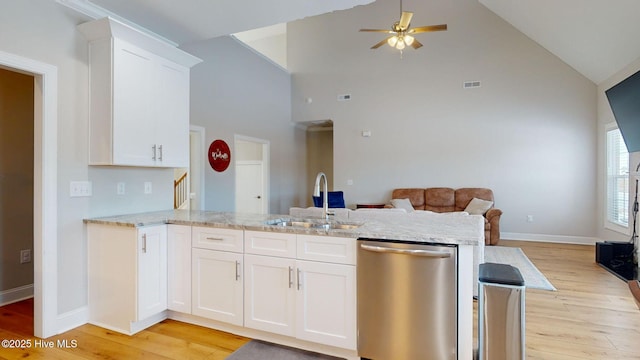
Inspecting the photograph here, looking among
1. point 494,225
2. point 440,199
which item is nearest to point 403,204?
point 440,199

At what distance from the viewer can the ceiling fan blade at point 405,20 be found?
14.1 ft

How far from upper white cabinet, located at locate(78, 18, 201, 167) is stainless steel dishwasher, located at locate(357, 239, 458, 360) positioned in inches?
84.4

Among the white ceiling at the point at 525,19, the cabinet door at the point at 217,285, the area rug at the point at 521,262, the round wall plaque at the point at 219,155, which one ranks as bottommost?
the area rug at the point at 521,262

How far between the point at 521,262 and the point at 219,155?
493 cm

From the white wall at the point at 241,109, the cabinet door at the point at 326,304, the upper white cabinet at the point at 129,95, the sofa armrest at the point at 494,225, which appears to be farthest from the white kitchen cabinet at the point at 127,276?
the sofa armrest at the point at 494,225

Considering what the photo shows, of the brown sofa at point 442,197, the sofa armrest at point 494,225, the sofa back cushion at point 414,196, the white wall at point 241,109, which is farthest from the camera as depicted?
the sofa back cushion at point 414,196

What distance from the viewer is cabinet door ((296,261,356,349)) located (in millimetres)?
2074

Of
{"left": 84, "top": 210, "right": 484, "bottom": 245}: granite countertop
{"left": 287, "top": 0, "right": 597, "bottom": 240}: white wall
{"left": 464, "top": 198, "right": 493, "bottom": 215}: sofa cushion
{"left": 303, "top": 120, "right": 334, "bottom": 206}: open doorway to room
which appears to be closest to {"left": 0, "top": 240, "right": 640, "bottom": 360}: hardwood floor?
{"left": 84, "top": 210, "right": 484, "bottom": 245}: granite countertop

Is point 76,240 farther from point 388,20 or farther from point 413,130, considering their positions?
point 388,20

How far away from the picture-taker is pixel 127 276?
99.0 inches

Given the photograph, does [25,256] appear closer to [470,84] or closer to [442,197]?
[442,197]

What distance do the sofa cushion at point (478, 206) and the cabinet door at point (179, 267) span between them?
198 inches

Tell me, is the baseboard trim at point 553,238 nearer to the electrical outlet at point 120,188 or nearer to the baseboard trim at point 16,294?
the electrical outlet at point 120,188

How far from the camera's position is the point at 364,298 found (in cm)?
202
